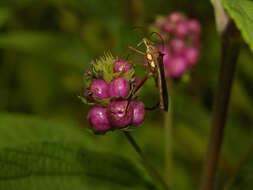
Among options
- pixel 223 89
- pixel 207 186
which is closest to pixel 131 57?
pixel 223 89

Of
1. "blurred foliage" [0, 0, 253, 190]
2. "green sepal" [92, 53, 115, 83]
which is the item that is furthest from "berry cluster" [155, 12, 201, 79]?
"green sepal" [92, 53, 115, 83]

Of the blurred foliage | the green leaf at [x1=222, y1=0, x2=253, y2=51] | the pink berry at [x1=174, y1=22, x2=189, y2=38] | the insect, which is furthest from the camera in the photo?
the blurred foliage

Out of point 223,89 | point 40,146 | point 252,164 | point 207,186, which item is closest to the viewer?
point 40,146

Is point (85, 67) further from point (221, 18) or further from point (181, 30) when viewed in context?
point (221, 18)

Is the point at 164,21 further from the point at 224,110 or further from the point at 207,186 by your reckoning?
the point at 207,186

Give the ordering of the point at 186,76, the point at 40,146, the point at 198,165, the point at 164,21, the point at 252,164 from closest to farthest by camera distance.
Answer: the point at 40,146 < the point at 252,164 < the point at 186,76 < the point at 164,21 < the point at 198,165

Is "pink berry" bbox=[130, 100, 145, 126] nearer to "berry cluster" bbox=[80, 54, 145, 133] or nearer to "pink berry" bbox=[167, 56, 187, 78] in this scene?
"berry cluster" bbox=[80, 54, 145, 133]
